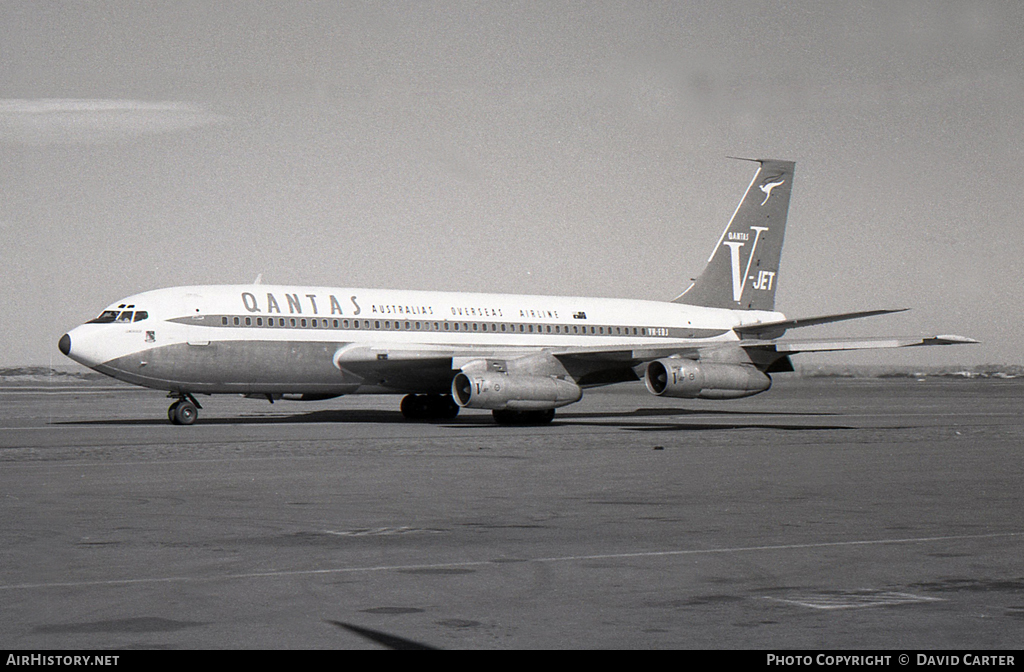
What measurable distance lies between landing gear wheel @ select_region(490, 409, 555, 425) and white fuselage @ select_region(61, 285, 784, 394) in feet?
5.68

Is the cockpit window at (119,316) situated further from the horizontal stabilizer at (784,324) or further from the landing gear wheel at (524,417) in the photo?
the horizontal stabilizer at (784,324)

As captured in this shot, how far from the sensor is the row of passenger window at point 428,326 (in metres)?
32.1

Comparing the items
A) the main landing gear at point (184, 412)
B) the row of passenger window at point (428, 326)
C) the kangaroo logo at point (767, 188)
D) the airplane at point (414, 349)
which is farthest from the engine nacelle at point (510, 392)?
the kangaroo logo at point (767, 188)

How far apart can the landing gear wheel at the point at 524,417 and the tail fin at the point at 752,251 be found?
1030cm

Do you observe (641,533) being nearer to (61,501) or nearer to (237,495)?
(237,495)

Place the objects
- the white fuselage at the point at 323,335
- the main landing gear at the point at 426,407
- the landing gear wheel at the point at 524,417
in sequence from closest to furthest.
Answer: the white fuselage at the point at 323,335, the landing gear wheel at the point at 524,417, the main landing gear at the point at 426,407

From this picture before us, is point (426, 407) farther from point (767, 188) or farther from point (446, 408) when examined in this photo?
→ point (767, 188)

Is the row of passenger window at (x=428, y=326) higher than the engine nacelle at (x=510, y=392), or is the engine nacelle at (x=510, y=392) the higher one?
the row of passenger window at (x=428, y=326)

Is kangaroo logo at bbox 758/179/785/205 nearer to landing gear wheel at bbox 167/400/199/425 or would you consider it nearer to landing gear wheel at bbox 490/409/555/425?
landing gear wheel at bbox 490/409/555/425

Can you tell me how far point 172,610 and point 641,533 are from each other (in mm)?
5183

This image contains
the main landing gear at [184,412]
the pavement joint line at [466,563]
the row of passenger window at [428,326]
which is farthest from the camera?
the row of passenger window at [428,326]

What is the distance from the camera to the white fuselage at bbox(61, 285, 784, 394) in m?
30.6

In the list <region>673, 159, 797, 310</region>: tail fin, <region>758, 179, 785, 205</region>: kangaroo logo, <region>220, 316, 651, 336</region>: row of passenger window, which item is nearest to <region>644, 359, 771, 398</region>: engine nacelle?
<region>220, 316, 651, 336</region>: row of passenger window

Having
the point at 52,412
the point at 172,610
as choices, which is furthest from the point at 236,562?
the point at 52,412
